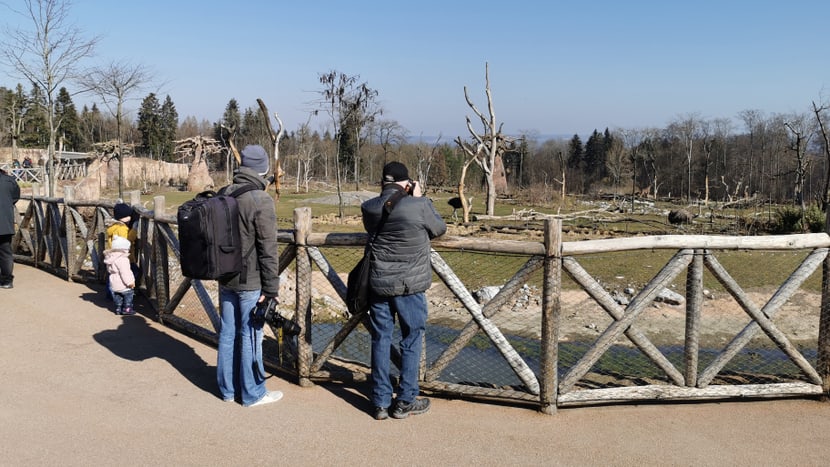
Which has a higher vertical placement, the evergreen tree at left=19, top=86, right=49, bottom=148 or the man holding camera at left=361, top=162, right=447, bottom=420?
the evergreen tree at left=19, top=86, right=49, bottom=148

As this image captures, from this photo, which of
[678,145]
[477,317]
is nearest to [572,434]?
[477,317]

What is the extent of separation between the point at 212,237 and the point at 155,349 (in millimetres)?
2253

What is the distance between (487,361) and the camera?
7480 mm

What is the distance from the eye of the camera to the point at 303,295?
195 inches

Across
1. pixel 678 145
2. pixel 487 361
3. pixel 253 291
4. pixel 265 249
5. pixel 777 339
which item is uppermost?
pixel 678 145

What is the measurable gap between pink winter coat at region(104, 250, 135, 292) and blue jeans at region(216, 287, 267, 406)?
10.4ft

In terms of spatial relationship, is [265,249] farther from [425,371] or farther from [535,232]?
[535,232]

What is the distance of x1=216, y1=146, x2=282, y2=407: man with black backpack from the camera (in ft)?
14.1

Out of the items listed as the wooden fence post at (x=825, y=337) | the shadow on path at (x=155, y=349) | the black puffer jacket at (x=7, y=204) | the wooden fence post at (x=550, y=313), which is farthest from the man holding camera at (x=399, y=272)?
the black puffer jacket at (x=7, y=204)

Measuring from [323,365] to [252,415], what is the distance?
0.95 m

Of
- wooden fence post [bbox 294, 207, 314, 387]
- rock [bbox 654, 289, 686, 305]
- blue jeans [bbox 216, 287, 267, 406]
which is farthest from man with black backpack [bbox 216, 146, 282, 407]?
rock [bbox 654, 289, 686, 305]

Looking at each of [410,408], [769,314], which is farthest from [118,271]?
[769,314]

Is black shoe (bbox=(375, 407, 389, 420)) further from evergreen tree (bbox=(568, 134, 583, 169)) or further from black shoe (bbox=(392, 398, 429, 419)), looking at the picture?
evergreen tree (bbox=(568, 134, 583, 169))

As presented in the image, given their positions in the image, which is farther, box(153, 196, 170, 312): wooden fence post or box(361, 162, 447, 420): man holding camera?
box(153, 196, 170, 312): wooden fence post
